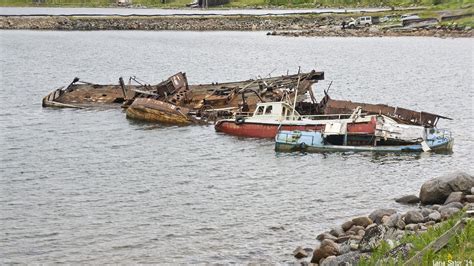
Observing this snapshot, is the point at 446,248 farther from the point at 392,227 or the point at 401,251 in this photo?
the point at 392,227

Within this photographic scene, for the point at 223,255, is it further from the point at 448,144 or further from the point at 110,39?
the point at 110,39

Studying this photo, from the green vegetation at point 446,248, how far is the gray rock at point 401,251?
5.2 inches

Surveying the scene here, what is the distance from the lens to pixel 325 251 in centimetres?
2367

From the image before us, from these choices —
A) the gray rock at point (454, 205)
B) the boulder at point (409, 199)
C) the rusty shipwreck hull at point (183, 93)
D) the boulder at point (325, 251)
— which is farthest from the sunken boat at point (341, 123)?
the boulder at point (325, 251)

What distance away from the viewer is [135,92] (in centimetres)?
6525

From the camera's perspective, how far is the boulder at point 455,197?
27914mm

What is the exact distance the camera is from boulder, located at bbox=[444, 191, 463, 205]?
91.6 feet

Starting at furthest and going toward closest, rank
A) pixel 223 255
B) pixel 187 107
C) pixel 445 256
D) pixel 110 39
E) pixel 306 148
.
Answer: pixel 110 39
pixel 187 107
pixel 306 148
pixel 223 255
pixel 445 256

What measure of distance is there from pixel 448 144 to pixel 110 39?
121 metres

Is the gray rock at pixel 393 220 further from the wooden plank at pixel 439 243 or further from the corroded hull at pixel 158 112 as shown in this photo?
the corroded hull at pixel 158 112

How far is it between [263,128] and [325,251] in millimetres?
27037

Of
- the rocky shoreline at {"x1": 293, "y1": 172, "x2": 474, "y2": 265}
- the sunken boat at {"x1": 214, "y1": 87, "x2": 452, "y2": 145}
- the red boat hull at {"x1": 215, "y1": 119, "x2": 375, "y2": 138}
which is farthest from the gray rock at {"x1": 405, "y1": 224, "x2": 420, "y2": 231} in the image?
the red boat hull at {"x1": 215, "y1": 119, "x2": 375, "y2": 138}

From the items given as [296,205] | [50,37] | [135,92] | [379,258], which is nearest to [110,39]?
[50,37]

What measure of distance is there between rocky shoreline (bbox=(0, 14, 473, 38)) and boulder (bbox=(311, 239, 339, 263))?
4900 inches
